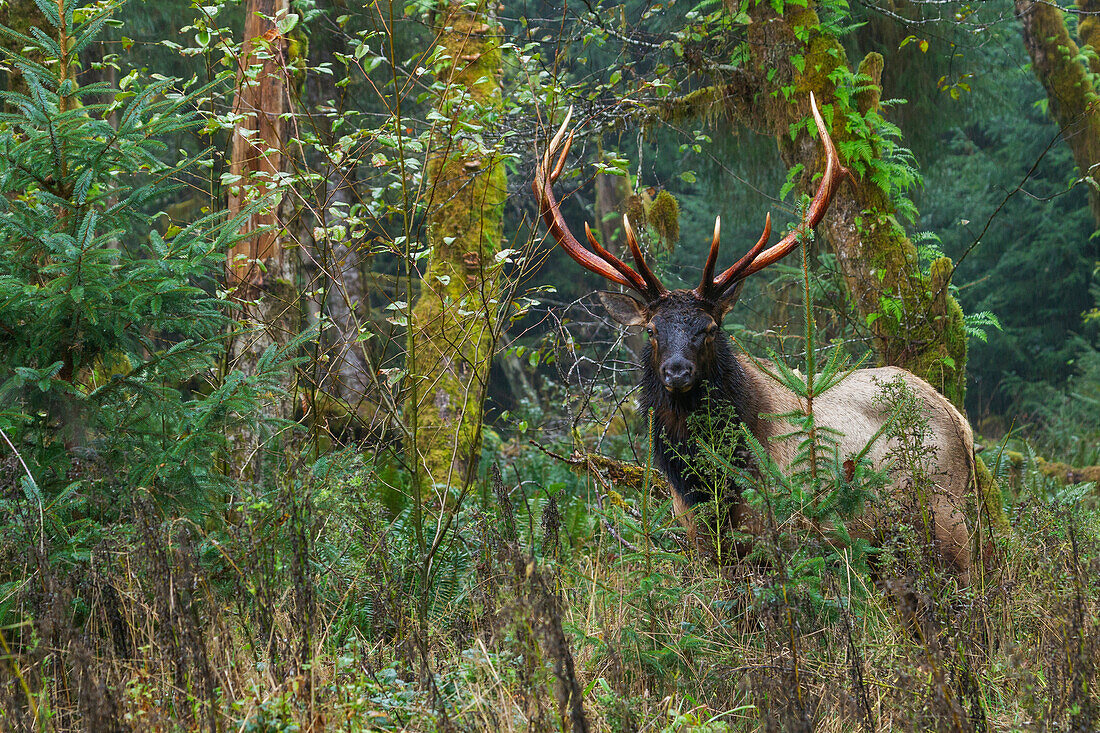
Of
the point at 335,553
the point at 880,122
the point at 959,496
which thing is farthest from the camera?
the point at 880,122

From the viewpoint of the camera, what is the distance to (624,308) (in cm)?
536

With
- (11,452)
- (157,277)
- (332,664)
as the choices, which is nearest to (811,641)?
(332,664)

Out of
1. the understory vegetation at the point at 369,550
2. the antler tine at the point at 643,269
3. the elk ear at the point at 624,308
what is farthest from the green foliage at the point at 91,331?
the elk ear at the point at 624,308

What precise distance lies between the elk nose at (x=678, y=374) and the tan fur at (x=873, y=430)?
52cm

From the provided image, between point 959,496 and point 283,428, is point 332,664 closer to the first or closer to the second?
point 283,428

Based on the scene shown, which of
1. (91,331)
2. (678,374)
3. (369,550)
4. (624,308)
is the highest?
(91,331)

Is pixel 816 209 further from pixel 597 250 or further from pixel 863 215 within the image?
pixel 863 215

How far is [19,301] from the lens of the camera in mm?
3213

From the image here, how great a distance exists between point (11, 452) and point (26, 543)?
48cm

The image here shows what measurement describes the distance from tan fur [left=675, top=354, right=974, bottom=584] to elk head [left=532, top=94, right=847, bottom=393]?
444 millimetres

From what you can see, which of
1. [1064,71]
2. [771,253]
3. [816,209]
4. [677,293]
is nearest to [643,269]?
[677,293]

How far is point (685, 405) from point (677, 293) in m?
0.67

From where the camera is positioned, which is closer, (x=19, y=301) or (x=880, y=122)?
(x=19, y=301)

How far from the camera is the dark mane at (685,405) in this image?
4727 mm
